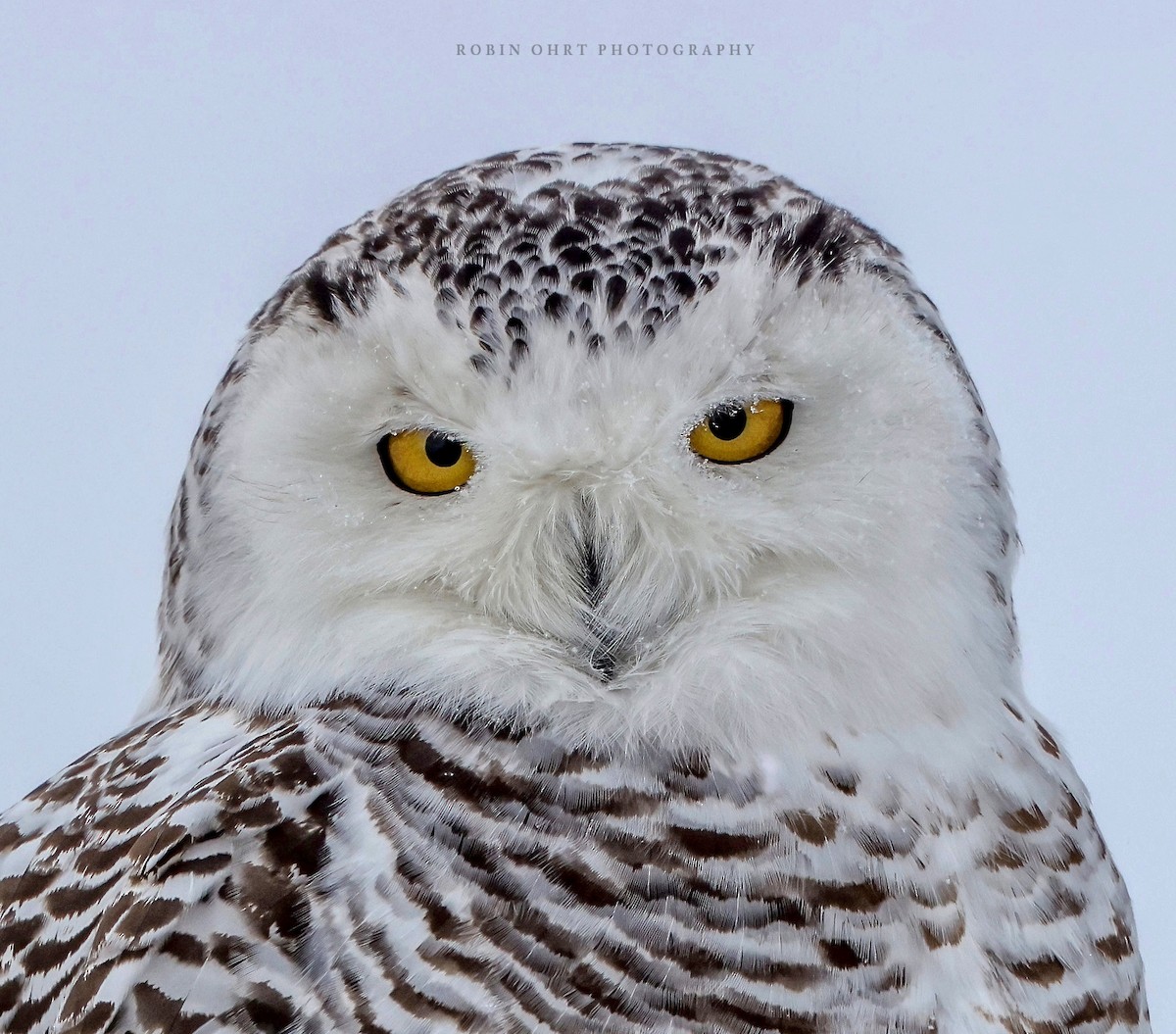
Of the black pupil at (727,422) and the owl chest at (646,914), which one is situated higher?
the black pupil at (727,422)

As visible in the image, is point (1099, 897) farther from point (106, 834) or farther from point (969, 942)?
point (106, 834)

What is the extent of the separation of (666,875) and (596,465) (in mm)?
387

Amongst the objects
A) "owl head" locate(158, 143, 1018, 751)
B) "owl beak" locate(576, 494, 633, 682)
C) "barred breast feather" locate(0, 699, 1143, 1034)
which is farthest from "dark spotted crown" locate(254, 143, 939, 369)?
"barred breast feather" locate(0, 699, 1143, 1034)

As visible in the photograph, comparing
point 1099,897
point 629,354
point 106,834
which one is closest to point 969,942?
point 1099,897

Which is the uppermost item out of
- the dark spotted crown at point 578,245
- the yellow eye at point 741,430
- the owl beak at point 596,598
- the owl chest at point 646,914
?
the dark spotted crown at point 578,245

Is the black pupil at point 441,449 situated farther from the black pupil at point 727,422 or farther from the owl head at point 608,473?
the black pupil at point 727,422

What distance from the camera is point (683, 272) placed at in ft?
4.09

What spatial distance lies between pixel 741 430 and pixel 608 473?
13 cm

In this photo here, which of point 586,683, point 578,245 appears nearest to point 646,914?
point 586,683

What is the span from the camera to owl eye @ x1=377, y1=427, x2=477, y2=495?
1234mm

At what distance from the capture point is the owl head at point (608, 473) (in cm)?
122

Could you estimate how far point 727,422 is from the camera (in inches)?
48.3

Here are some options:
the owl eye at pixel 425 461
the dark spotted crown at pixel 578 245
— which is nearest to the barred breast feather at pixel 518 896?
the owl eye at pixel 425 461

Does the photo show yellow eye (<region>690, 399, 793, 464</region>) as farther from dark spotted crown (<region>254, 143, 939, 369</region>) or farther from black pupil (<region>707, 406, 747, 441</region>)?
dark spotted crown (<region>254, 143, 939, 369</region>)
